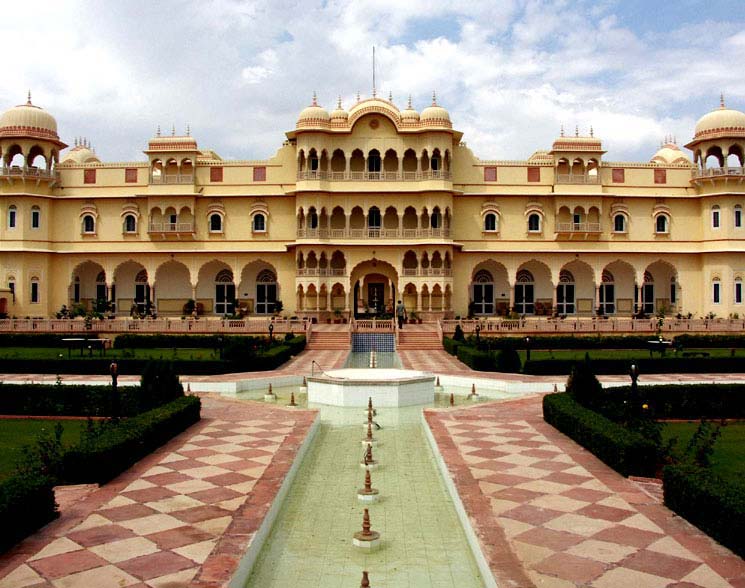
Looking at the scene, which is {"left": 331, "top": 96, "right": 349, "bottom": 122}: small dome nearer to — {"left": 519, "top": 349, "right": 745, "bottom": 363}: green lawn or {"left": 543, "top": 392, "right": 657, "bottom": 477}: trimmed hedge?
{"left": 519, "top": 349, "right": 745, "bottom": 363}: green lawn

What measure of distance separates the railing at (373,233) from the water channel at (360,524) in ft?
75.8

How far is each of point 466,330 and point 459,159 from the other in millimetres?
10689

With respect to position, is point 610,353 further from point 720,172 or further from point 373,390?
point 720,172

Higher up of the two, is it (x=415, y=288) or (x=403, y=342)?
(x=415, y=288)

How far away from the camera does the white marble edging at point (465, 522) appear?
5.56 m

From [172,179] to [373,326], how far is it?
14037 millimetres

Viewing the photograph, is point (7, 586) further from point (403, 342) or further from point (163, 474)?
point (403, 342)

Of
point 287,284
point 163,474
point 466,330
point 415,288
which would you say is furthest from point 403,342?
point 163,474

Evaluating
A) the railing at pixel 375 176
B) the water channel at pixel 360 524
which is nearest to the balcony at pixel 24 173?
the railing at pixel 375 176

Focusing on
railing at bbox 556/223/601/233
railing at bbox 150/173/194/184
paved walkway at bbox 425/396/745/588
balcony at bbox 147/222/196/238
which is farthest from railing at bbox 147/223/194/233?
paved walkway at bbox 425/396/745/588

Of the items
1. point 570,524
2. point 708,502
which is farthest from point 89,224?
point 708,502

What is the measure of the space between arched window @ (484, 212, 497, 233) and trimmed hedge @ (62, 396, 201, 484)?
84.2ft

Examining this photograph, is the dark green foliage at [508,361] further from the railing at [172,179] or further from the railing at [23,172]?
the railing at [23,172]

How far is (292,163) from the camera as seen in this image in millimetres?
34750
